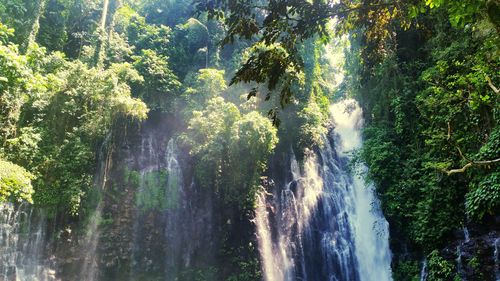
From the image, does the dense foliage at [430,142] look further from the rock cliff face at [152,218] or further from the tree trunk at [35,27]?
the tree trunk at [35,27]

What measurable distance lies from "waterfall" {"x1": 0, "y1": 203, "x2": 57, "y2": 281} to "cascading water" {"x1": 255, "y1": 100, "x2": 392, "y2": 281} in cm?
868

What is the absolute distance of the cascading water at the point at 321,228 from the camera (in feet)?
52.8

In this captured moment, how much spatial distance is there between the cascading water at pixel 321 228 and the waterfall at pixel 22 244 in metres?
8.68

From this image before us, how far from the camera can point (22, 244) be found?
13234 mm

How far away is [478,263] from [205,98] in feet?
44.8

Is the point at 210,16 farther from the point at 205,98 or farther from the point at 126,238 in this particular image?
the point at 205,98

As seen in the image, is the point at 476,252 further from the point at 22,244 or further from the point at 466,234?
the point at 22,244

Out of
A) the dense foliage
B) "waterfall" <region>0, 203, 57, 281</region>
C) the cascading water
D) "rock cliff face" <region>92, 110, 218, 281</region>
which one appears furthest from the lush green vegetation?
the cascading water

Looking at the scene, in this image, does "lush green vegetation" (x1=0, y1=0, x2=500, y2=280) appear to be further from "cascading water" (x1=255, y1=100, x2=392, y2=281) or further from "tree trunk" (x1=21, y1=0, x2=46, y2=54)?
"cascading water" (x1=255, y1=100, x2=392, y2=281)

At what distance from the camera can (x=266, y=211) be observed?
1742 cm

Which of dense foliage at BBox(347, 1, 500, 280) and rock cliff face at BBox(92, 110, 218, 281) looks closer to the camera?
dense foliage at BBox(347, 1, 500, 280)

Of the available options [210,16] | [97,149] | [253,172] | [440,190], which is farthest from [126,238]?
[210,16]

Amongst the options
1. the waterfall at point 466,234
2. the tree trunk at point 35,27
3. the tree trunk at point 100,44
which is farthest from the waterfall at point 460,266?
the tree trunk at point 100,44

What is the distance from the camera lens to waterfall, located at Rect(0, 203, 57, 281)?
42.0ft
